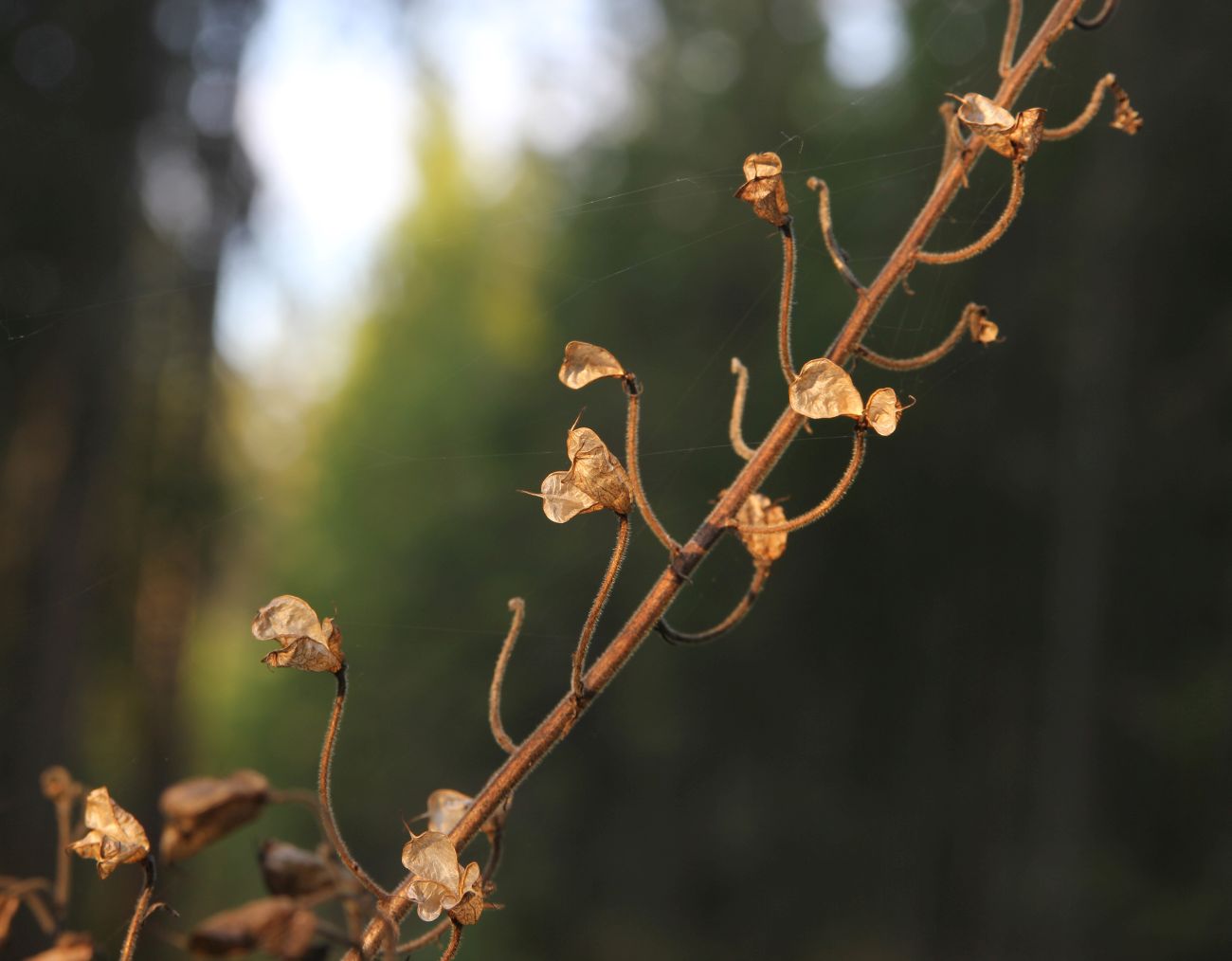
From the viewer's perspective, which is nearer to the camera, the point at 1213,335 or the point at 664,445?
the point at 1213,335

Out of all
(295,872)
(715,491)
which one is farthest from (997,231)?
(715,491)

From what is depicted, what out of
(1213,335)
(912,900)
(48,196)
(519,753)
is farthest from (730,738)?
(519,753)

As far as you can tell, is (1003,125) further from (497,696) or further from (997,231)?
(497,696)

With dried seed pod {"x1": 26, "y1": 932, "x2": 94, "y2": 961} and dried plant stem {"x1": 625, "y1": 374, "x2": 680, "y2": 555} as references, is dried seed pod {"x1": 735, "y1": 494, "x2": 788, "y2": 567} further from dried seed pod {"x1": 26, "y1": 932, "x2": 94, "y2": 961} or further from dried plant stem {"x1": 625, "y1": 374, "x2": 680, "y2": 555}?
dried seed pod {"x1": 26, "y1": 932, "x2": 94, "y2": 961}

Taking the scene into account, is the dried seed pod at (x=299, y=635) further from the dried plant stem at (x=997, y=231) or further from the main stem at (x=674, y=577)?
the dried plant stem at (x=997, y=231)

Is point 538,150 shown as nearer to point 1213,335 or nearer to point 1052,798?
point 1213,335

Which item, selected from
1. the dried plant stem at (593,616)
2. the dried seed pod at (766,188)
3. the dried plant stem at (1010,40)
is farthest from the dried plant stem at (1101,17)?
the dried plant stem at (593,616)
